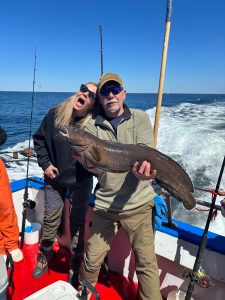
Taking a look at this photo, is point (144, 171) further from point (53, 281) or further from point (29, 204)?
point (29, 204)

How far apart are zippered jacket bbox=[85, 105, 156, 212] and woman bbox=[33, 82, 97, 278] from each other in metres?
0.41

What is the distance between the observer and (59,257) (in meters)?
4.13

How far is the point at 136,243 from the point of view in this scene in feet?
9.14

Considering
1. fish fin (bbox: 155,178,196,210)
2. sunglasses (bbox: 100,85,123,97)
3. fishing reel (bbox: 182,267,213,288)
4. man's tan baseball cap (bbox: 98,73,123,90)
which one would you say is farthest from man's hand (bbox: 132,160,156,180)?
fishing reel (bbox: 182,267,213,288)

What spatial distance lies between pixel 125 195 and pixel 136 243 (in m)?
0.52

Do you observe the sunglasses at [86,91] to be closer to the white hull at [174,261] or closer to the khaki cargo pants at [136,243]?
the khaki cargo pants at [136,243]

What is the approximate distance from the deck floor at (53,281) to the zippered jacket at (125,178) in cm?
139

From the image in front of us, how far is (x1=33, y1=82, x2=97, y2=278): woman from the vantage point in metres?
3.14

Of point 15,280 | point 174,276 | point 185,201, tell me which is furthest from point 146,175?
point 15,280

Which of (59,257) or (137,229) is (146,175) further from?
(59,257)

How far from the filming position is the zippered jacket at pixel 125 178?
2717 millimetres

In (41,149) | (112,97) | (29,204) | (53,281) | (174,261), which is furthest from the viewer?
(29,204)

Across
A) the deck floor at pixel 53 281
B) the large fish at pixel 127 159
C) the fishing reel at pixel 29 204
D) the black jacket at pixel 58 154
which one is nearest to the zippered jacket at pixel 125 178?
the large fish at pixel 127 159

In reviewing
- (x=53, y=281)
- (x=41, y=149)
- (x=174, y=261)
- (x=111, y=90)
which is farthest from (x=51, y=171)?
(x=174, y=261)
